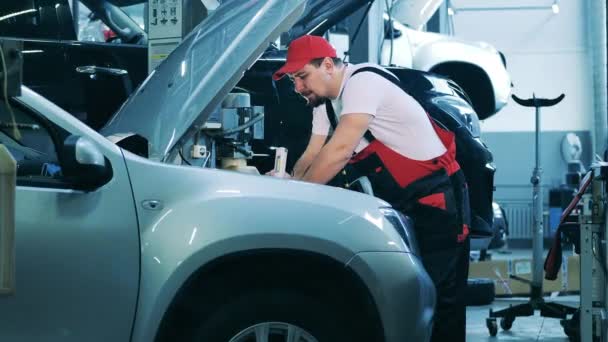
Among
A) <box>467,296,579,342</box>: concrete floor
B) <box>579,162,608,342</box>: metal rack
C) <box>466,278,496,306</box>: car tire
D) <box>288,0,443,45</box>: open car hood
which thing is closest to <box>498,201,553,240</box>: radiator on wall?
<box>467,296,579,342</box>: concrete floor

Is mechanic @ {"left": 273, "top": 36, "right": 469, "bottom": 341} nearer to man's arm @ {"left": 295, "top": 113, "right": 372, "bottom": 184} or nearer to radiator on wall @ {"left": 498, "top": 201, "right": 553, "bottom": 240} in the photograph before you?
man's arm @ {"left": 295, "top": 113, "right": 372, "bottom": 184}

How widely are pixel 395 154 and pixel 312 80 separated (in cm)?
48

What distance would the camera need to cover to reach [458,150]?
689 cm

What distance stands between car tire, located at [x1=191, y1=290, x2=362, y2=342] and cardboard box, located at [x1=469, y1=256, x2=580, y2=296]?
5.56 m

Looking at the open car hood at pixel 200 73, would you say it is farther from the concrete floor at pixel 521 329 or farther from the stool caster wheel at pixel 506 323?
the stool caster wheel at pixel 506 323

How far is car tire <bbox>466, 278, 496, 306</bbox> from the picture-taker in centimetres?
845

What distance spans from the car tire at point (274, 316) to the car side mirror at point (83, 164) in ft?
2.00

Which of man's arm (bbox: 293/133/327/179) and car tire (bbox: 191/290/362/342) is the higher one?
man's arm (bbox: 293/133/327/179)

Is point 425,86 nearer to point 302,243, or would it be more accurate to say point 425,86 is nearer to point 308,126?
point 308,126

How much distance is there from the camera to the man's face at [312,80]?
470cm

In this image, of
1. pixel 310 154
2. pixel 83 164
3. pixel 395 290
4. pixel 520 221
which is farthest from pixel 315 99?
pixel 520 221

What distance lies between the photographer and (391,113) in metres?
4.66

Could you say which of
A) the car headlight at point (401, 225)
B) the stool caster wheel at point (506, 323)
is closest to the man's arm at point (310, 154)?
the car headlight at point (401, 225)

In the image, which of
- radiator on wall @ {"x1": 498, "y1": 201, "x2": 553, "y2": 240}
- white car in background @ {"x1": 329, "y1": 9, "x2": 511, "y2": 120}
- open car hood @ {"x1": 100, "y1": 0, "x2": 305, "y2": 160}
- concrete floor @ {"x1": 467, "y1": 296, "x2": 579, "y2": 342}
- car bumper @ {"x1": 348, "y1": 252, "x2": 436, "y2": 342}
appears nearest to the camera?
car bumper @ {"x1": 348, "y1": 252, "x2": 436, "y2": 342}
